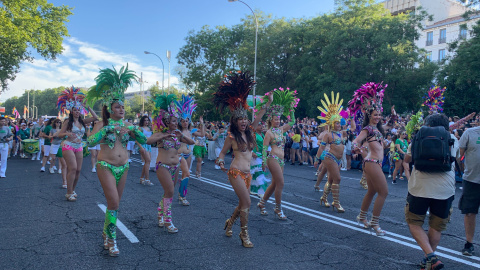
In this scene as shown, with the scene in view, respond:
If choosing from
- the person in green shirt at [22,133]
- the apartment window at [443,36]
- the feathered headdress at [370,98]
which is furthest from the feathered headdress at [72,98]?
the apartment window at [443,36]

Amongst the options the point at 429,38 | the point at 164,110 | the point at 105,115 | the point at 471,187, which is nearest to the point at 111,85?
the point at 105,115

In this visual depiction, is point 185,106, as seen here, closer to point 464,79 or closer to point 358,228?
point 358,228

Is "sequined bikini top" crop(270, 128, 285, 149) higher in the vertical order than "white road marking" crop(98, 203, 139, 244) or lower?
higher

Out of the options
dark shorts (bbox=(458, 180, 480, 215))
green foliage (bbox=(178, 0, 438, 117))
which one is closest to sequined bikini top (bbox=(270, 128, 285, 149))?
dark shorts (bbox=(458, 180, 480, 215))

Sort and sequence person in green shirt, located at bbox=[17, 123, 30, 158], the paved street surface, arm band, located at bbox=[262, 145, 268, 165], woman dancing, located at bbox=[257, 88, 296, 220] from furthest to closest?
person in green shirt, located at bbox=[17, 123, 30, 158]
woman dancing, located at bbox=[257, 88, 296, 220]
arm band, located at bbox=[262, 145, 268, 165]
the paved street surface

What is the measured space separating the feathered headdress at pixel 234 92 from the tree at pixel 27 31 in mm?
23001

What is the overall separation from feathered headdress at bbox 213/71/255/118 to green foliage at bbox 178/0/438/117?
2252 cm

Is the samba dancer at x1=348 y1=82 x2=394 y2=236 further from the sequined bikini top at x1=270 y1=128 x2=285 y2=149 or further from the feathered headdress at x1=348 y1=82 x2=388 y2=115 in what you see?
the sequined bikini top at x1=270 y1=128 x2=285 y2=149

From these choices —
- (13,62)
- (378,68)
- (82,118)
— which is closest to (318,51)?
(378,68)

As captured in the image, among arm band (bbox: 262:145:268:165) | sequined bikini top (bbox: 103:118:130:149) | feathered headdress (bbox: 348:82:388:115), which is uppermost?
feathered headdress (bbox: 348:82:388:115)

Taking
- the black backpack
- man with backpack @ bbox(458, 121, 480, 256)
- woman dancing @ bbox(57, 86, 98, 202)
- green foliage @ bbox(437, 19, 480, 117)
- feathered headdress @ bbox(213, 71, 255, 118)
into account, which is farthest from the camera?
green foliage @ bbox(437, 19, 480, 117)

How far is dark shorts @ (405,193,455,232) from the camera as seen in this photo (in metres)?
4.19

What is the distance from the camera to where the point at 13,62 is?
1061 inches

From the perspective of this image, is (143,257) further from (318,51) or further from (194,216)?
(318,51)
